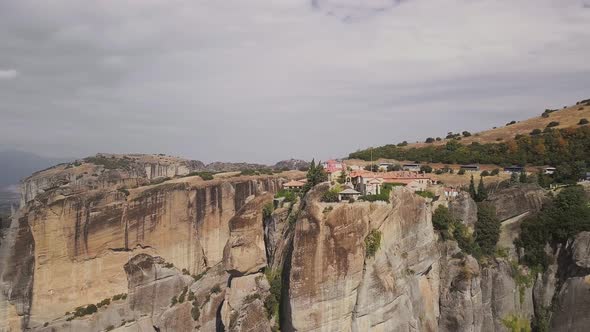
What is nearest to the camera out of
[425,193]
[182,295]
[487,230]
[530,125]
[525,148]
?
[487,230]

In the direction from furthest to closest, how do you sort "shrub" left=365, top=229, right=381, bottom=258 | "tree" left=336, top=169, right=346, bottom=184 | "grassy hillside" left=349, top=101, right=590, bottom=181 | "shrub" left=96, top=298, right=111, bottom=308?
1. "grassy hillside" left=349, top=101, right=590, bottom=181
2. "shrub" left=96, top=298, right=111, bottom=308
3. "tree" left=336, top=169, right=346, bottom=184
4. "shrub" left=365, top=229, right=381, bottom=258

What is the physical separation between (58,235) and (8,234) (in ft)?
14.7

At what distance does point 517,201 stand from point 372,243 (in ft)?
60.0

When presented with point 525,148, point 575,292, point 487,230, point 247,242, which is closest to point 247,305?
point 247,242

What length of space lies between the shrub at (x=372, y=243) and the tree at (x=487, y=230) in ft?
43.0

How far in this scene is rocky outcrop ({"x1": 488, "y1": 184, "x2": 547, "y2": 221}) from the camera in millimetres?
40531

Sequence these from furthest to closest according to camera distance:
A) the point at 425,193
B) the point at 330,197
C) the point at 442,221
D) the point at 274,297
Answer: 1. the point at 425,193
2. the point at 442,221
3. the point at 274,297
4. the point at 330,197

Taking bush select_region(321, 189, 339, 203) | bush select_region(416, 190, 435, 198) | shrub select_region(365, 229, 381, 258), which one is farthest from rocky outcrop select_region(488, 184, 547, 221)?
bush select_region(321, 189, 339, 203)

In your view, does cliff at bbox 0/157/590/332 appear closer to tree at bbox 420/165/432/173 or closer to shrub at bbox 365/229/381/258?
shrub at bbox 365/229/381/258

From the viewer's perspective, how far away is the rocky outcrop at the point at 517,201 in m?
40.5

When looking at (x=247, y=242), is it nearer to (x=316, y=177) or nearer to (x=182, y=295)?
(x=316, y=177)

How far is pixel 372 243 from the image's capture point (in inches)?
1181

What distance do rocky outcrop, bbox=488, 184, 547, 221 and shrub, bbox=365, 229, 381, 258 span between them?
52.8ft

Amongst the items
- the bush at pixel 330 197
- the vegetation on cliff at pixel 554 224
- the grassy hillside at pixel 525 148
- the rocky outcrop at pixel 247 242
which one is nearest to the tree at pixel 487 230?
the vegetation on cliff at pixel 554 224
